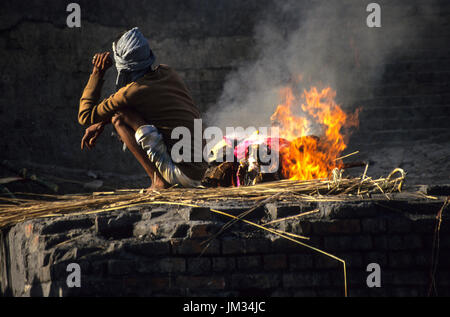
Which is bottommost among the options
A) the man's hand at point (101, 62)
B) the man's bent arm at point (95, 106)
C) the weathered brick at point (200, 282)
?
the weathered brick at point (200, 282)

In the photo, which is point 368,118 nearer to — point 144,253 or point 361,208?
point 361,208

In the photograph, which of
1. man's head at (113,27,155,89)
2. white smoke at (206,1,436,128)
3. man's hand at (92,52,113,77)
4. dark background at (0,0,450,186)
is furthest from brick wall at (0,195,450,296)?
white smoke at (206,1,436,128)

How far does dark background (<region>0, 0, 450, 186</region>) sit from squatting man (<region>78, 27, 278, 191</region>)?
13.2 feet

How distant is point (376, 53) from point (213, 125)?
2.88 metres

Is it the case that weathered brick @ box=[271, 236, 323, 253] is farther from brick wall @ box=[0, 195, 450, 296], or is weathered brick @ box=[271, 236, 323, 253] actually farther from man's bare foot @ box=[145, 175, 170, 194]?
man's bare foot @ box=[145, 175, 170, 194]

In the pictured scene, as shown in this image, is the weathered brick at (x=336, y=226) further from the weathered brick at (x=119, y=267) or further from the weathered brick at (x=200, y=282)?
the weathered brick at (x=119, y=267)

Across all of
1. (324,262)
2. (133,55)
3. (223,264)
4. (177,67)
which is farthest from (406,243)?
(177,67)

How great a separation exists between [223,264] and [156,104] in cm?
170

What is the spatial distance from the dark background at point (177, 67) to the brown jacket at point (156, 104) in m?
3.96

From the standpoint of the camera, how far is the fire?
4.43 metres

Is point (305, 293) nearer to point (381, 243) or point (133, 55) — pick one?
point (381, 243)

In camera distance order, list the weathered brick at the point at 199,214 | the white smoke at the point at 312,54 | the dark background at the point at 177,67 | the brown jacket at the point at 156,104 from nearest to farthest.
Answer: the weathered brick at the point at 199,214 < the brown jacket at the point at 156,104 < the dark background at the point at 177,67 < the white smoke at the point at 312,54

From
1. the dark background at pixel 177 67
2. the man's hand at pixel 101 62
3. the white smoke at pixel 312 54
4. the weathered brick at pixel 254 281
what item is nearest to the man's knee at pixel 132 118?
the man's hand at pixel 101 62

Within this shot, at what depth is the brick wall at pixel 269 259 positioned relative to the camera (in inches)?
110
